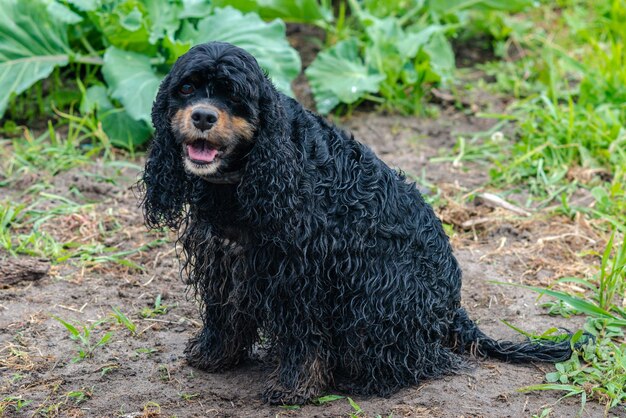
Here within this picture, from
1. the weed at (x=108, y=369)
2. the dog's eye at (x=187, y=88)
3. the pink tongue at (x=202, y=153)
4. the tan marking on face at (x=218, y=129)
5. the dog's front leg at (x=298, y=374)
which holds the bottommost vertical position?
the weed at (x=108, y=369)

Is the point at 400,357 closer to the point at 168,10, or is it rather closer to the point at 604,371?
the point at 604,371

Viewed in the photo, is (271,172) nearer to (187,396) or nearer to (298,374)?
(298,374)

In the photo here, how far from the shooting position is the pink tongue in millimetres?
3932

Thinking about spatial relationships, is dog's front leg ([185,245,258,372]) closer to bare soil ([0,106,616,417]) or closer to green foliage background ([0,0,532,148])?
bare soil ([0,106,616,417])

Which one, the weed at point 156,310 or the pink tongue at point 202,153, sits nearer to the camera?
the pink tongue at point 202,153

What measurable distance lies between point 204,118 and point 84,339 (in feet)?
5.68

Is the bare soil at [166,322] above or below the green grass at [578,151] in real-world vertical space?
below

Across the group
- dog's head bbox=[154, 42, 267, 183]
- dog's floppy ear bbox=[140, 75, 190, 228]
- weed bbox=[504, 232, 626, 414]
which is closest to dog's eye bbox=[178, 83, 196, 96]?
dog's head bbox=[154, 42, 267, 183]

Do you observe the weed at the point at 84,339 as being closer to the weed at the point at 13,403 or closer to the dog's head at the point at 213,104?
the weed at the point at 13,403

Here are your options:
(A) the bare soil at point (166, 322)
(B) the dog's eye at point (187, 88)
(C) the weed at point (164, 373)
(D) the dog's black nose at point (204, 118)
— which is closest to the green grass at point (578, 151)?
(A) the bare soil at point (166, 322)

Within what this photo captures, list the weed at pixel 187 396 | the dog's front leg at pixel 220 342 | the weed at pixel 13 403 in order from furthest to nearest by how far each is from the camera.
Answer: the dog's front leg at pixel 220 342, the weed at pixel 187 396, the weed at pixel 13 403

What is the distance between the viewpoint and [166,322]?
17.3ft

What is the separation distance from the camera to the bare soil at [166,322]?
14.4ft

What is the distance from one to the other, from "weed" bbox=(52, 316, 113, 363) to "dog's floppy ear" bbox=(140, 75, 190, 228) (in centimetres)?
90
